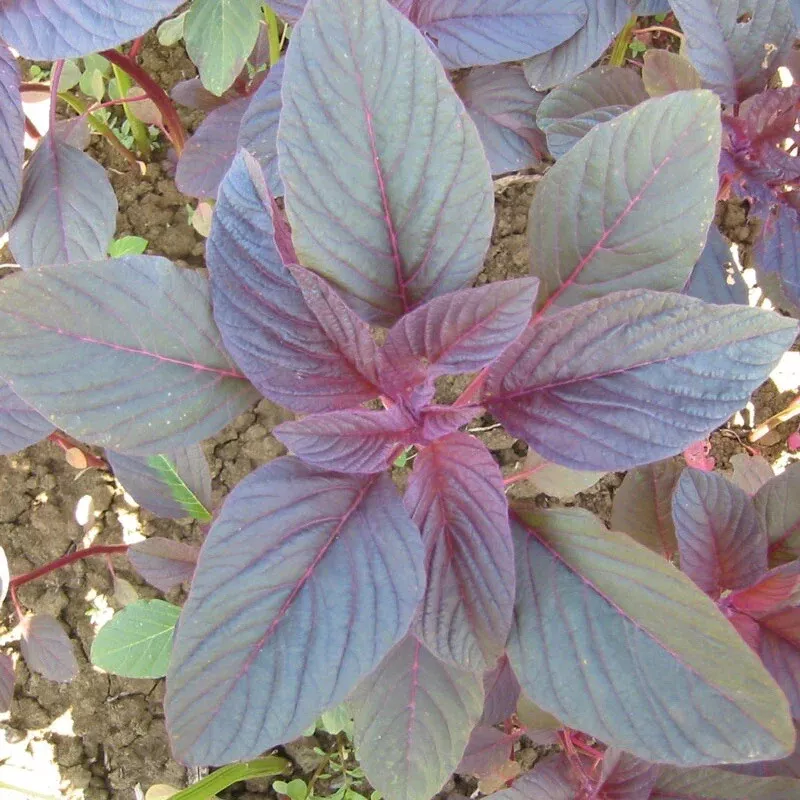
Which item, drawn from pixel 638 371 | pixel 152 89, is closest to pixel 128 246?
pixel 152 89

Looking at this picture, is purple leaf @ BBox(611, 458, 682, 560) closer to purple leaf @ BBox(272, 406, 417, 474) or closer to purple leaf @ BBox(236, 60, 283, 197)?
purple leaf @ BBox(272, 406, 417, 474)

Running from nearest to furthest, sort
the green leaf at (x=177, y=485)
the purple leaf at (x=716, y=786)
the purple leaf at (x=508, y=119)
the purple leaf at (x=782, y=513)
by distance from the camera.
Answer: the purple leaf at (x=716, y=786) < the purple leaf at (x=782, y=513) < the green leaf at (x=177, y=485) < the purple leaf at (x=508, y=119)

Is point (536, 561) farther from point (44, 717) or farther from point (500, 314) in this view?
point (44, 717)

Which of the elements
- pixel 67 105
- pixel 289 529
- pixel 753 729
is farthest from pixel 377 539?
pixel 67 105

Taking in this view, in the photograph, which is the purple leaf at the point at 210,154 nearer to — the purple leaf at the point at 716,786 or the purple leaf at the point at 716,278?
the purple leaf at the point at 716,278

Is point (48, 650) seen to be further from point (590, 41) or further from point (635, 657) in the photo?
point (590, 41)

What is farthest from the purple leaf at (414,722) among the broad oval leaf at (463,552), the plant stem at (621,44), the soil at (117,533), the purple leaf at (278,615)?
the plant stem at (621,44)

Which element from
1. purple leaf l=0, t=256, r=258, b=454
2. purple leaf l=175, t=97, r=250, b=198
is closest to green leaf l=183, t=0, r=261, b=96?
purple leaf l=175, t=97, r=250, b=198

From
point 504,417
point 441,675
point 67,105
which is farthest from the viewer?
point 67,105
